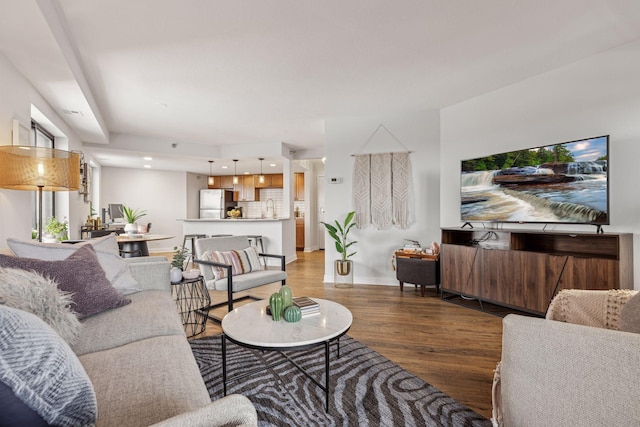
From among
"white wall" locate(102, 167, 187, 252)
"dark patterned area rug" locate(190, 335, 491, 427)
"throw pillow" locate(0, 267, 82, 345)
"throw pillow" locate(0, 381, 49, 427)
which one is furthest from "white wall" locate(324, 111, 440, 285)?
"white wall" locate(102, 167, 187, 252)

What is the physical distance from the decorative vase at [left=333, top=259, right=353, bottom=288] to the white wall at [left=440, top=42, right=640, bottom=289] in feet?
4.92

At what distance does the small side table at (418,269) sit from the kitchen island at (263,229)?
2.94 metres

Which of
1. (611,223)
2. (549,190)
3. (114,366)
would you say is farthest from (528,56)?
(114,366)

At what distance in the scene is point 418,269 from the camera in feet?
12.9

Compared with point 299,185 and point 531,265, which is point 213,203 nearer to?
point 299,185

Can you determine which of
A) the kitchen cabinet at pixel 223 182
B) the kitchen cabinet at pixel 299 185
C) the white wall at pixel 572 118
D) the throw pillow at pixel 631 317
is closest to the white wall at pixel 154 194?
the kitchen cabinet at pixel 223 182

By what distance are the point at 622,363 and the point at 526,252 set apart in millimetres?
2412

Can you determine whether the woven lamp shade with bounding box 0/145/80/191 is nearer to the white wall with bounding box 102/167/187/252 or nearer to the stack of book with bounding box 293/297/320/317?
the stack of book with bounding box 293/297/320/317

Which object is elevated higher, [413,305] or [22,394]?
[22,394]

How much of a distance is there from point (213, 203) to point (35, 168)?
7257 millimetres

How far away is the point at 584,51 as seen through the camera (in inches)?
111

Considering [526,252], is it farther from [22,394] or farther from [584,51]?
[22,394]

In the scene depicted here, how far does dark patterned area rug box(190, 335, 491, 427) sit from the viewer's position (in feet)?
5.19

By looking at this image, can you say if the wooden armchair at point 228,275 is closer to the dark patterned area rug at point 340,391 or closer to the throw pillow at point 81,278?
the dark patterned area rug at point 340,391
